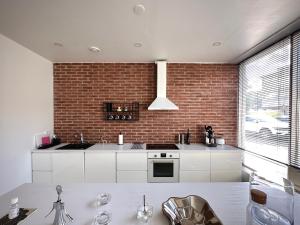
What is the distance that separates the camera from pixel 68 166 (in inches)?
103

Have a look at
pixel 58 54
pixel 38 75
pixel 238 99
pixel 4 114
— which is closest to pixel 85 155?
pixel 4 114

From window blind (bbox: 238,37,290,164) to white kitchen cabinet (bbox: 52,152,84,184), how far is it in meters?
3.06

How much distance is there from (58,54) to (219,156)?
135 inches

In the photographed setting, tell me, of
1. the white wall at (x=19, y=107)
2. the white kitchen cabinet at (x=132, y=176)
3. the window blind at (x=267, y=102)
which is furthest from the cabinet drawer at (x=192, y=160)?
the white wall at (x=19, y=107)

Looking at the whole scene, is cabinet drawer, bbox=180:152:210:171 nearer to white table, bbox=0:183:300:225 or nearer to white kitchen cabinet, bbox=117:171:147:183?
white kitchen cabinet, bbox=117:171:147:183

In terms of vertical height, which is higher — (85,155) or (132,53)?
(132,53)

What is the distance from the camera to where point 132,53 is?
8.89ft

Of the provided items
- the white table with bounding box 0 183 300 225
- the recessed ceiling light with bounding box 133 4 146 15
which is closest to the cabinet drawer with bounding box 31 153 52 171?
the white table with bounding box 0 183 300 225

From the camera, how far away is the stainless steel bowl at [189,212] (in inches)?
36.9

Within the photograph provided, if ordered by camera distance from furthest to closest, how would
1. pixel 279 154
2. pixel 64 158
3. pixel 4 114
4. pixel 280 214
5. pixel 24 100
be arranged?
pixel 64 158 → pixel 24 100 → pixel 279 154 → pixel 4 114 → pixel 280 214

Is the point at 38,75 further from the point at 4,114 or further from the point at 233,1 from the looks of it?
the point at 233,1

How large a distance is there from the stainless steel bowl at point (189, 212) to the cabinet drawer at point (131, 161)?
1.61 meters

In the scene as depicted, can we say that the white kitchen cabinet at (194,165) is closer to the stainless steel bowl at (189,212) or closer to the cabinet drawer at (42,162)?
the stainless steel bowl at (189,212)

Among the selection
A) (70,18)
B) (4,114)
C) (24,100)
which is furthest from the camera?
(24,100)
